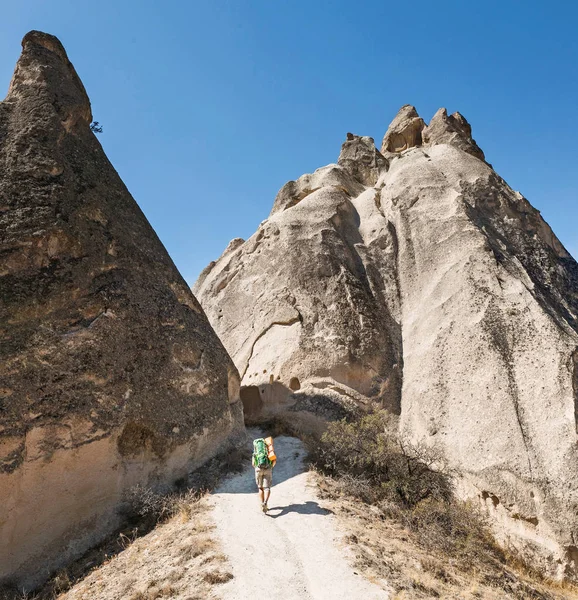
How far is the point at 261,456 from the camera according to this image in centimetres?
745

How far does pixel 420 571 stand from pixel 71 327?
6138 mm

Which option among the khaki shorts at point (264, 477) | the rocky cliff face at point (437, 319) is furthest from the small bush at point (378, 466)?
the khaki shorts at point (264, 477)

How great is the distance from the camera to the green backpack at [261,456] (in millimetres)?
7387

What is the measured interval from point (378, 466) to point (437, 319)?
391 centimetres

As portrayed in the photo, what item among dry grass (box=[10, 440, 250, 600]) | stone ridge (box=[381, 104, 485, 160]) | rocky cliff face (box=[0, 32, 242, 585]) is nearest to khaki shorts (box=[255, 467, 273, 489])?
dry grass (box=[10, 440, 250, 600])

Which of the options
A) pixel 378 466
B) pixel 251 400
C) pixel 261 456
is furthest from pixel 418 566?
pixel 251 400

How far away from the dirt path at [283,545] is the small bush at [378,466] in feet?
2.39

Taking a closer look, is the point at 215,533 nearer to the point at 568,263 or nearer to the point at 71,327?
the point at 71,327

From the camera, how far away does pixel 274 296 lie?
545 inches

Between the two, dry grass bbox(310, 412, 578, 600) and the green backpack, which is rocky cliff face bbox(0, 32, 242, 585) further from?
dry grass bbox(310, 412, 578, 600)

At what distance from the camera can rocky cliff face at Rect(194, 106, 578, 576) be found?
816cm

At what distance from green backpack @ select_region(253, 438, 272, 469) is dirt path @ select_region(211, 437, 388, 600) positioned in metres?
0.61

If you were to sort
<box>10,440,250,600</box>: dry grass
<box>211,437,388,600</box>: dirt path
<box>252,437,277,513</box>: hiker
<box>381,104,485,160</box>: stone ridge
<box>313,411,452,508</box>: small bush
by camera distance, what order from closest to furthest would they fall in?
1. <box>211,437,388,600</box>: dirt path
2. <box>10,440,250,600</box>: dry grass
3. <box>252,437,277,513</box>: hiker
4. <box>313,411,452,508</box>: small bush
5. <box>381,104,485,160</box>: stone ridge

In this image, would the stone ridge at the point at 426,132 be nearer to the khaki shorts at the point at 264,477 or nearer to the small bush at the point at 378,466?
the small bush at the point at 378,466
